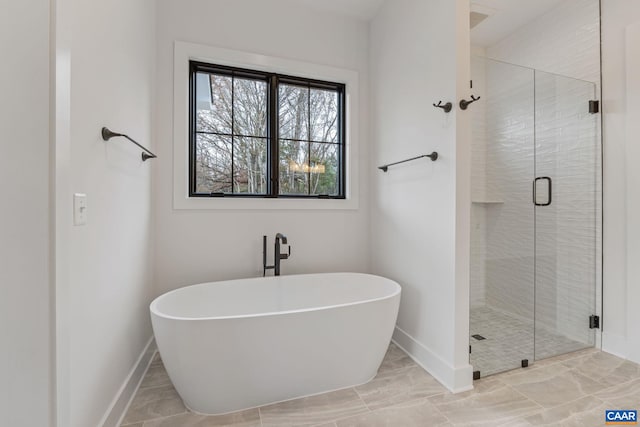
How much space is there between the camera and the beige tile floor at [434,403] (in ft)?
4.60

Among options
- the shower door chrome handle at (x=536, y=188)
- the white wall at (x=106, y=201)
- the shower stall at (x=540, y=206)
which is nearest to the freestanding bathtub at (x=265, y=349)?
the white wall at (x=106, y=201)

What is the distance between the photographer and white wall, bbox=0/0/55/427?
72 centimetres

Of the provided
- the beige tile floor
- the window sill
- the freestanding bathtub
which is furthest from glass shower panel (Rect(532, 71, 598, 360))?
the window sill

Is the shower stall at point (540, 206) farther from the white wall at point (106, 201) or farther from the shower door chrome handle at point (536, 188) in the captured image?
the white wall at point (106, 201)

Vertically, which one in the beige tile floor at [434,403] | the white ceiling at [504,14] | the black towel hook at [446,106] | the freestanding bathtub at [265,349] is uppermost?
the white ceiling at [504,14]

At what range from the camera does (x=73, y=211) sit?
99 centimetres

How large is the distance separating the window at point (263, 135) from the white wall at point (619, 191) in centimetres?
203

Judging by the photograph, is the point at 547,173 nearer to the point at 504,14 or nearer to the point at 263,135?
the point at 504,14

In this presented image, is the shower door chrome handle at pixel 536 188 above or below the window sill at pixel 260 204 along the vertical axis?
above

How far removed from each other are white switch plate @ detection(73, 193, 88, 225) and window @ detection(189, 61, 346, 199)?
3.85ft

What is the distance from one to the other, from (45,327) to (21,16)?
85 centimetres

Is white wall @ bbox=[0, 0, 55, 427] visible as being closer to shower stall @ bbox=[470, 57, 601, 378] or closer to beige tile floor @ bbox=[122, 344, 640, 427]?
beige tile floor @ bbox=[122, 344, 640, 427]

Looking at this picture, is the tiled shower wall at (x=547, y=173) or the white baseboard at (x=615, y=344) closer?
the white baseboard at (x=615, y=344)

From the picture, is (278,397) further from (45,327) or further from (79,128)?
(79,128)
